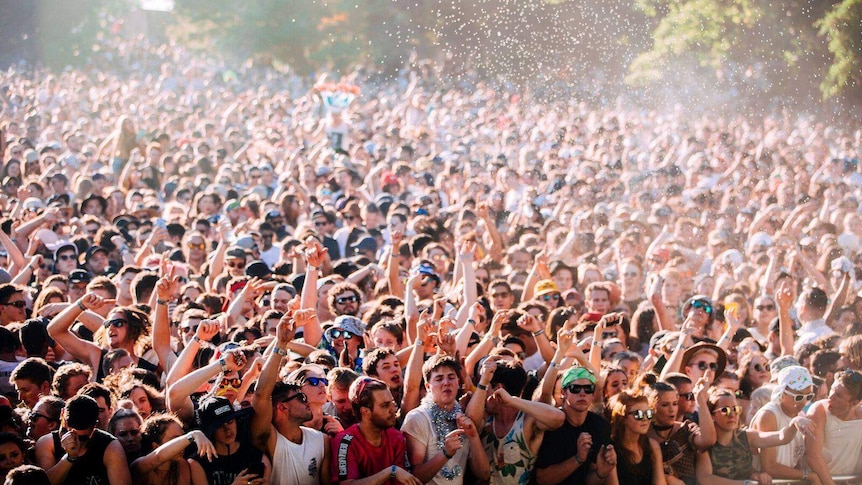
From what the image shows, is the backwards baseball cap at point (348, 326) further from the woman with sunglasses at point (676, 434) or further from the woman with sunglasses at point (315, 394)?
the woman with sunglasses at point (676, 434)

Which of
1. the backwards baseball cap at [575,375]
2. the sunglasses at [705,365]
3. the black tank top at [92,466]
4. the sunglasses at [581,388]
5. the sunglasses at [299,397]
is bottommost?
the black tank top at [92,466]

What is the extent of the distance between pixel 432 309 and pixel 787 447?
7.82ft

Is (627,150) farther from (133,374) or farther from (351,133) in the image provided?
(133,374)

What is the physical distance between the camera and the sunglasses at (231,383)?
561 cm

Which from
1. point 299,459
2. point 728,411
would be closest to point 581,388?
point 728,411

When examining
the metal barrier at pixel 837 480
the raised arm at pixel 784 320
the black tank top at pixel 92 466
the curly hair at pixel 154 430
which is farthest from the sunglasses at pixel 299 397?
the raised arm at pixel 784 320

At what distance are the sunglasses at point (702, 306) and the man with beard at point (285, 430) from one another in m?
3.39

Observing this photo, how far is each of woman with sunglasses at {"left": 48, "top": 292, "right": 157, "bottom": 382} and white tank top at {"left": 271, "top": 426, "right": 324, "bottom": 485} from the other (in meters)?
1.79

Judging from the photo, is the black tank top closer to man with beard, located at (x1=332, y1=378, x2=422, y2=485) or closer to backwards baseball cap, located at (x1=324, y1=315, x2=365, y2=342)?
man with beard, located at (x1=332, y1=378, x2=422, y2=485)

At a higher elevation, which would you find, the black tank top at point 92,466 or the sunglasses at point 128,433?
the sunglasses at point 128,433

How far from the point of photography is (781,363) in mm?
6664

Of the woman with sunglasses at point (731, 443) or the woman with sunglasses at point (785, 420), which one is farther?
the woman with sunglasses at point (785, 420)

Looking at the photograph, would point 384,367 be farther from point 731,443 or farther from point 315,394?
point 731,443

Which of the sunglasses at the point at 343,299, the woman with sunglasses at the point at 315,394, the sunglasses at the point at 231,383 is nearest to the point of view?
the woman with sunglasses at the point at 315,394
